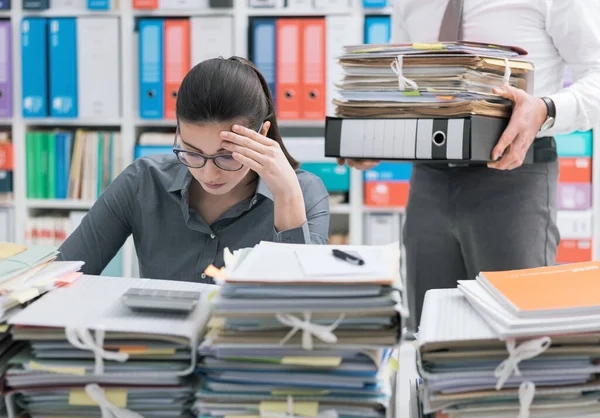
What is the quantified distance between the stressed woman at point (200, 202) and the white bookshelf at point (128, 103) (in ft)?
5.12

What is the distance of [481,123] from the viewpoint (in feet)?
4.41

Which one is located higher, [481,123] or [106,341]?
[481,123]

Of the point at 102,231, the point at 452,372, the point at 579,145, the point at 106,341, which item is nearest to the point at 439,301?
the point at 452,372

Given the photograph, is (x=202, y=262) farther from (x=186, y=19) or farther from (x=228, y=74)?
(x=186, y=19)

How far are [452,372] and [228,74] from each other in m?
0.84

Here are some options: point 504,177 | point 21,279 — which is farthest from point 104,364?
point 504,177

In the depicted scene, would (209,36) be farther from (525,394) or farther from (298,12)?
(525,394)

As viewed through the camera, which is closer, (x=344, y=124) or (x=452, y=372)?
(x=452, y=372)

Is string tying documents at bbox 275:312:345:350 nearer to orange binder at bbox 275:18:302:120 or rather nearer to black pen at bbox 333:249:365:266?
black pen at bbox 333:249:365:266

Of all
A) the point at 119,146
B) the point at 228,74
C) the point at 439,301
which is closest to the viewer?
the point at 439,301

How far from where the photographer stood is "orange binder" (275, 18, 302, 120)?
2.99m

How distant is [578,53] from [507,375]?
0.96m

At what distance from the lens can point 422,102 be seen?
1340mm

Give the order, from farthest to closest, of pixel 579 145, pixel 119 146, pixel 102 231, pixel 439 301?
pixel 119 146 → pixel 579 145 → pixel 102 231 → pixel 439 301
